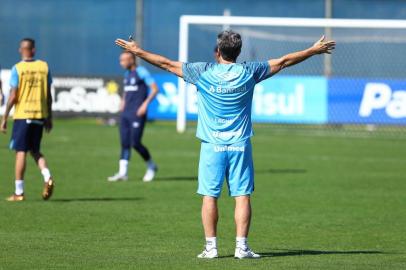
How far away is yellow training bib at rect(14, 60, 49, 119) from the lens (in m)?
14.6

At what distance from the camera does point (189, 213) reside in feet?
45.7

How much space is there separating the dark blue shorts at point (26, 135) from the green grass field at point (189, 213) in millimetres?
779

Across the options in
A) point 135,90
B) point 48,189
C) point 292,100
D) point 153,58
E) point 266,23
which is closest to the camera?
point 153,58

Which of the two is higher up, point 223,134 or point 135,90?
point 135,90

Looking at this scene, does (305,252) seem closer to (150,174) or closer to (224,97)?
(224,97)

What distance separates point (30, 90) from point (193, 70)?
5302 mm

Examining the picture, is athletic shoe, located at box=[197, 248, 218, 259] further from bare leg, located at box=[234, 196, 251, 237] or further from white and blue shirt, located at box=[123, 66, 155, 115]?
white and blue shirt, located at box=[123, 66, 155, 115]

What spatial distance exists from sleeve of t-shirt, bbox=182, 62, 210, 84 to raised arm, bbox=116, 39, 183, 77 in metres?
0.05

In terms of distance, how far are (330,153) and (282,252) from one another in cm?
1418

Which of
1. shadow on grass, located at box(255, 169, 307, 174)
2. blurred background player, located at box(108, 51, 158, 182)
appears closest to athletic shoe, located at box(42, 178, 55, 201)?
blurred background player, located at box(108, 51, 158, 182)

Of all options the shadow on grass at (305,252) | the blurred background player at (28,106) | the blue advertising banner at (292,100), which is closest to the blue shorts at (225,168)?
the shadow on grass at (305,252)

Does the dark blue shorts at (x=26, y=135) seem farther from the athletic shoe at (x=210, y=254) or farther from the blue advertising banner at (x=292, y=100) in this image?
the blue advertising banner at (x=292, y=100)

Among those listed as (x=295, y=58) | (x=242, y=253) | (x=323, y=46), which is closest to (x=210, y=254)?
(x=242, y=253)

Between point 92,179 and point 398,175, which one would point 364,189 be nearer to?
point 398,175
